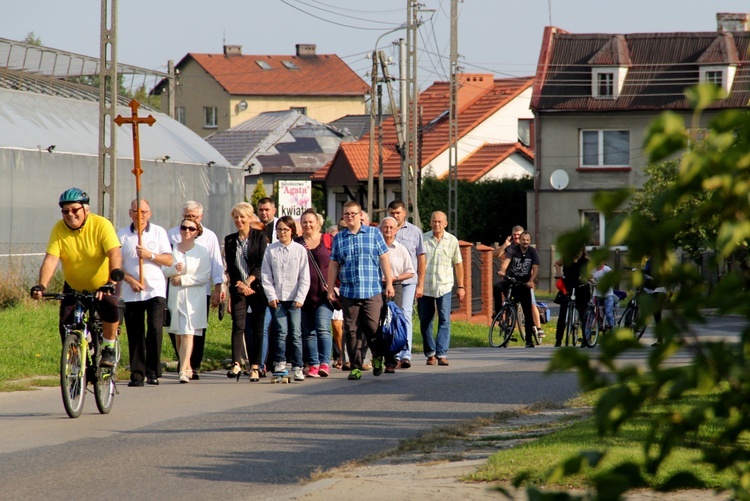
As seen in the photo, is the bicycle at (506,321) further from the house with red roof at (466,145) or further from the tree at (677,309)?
the house with red roof at (466,145)

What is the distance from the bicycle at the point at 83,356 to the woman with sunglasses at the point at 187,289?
2648 mm

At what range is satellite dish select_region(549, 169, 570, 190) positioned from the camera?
1964 inches

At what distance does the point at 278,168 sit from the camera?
71188mm

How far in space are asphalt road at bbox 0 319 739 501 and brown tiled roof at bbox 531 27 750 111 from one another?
36.7 metres

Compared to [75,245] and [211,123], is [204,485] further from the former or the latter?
[211,123]

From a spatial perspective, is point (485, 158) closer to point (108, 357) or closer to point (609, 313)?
point (609, 313)

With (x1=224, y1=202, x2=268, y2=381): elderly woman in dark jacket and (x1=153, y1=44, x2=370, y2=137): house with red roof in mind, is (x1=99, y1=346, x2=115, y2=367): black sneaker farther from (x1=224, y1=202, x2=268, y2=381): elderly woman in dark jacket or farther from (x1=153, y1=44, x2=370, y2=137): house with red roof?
(x1=153, y1=44, x2=370, y2=137): house with red roof

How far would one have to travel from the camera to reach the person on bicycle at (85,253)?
10.3 m

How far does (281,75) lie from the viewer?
323 feet

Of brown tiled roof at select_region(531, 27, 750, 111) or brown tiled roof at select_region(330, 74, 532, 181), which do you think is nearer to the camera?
brown tiled roof at select_region(531, 27, 750, 111)

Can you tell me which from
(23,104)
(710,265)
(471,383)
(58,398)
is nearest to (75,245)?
(58,398)

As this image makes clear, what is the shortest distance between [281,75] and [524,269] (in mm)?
79451

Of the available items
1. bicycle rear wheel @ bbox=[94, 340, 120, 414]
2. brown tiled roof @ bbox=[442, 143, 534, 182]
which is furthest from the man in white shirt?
brown tiled roof @ bbox=[442, 143, 534, 182]

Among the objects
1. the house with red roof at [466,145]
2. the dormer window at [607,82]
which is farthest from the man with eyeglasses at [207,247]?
the house with red roof at [466,145]
